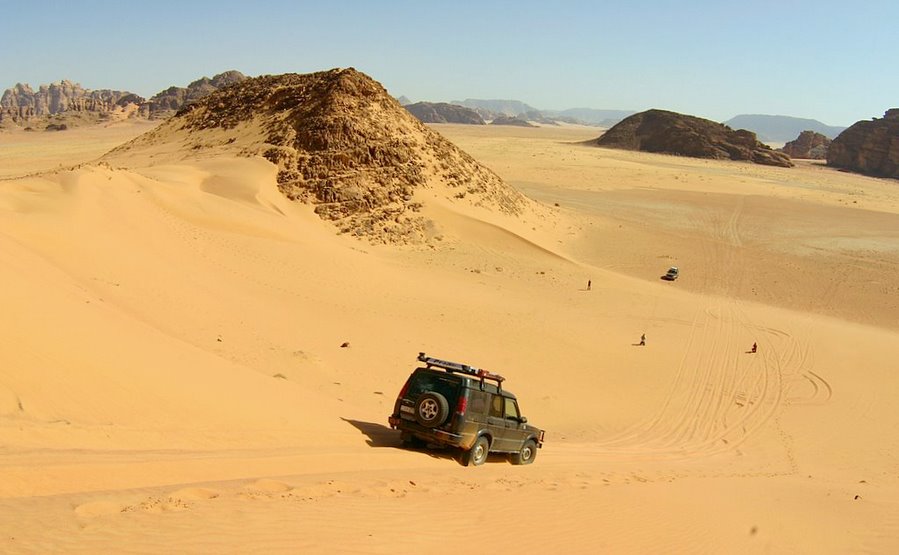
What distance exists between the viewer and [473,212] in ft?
107

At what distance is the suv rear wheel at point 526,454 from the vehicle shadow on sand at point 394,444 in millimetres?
1291

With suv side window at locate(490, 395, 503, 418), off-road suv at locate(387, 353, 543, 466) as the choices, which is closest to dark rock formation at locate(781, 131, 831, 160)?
suv side window at locate(490, 395, 503, 418)

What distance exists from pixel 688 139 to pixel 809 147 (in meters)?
39.2

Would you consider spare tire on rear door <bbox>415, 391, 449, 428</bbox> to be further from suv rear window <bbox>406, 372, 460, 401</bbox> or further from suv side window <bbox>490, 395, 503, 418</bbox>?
suv side window <bbox>490, 395, 503, 418</bbox>

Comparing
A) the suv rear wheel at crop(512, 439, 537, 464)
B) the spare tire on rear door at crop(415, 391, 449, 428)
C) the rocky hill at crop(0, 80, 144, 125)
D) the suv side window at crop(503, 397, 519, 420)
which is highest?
the rocky hill at crop(0, 80, 144, 125)

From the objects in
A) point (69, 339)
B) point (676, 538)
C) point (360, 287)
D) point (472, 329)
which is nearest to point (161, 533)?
point (69, 339)

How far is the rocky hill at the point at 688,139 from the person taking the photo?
10075 centimetres

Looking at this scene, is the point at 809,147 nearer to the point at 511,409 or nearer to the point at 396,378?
the point at 396,378

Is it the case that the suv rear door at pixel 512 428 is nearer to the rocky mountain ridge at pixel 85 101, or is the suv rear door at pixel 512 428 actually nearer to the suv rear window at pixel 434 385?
the suv rear window at pixel 434 385

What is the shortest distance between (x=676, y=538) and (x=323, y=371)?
26.7ft

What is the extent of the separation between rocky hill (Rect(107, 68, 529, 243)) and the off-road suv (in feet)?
58.8

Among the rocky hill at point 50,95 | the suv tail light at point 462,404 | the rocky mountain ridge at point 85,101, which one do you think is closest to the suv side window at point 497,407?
the suv tail light at point 462,404

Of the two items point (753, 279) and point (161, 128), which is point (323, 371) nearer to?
point (753, 279)

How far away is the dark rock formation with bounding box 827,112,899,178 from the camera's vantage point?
97.8m
